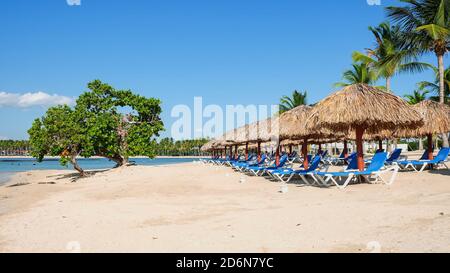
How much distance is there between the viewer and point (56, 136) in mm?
20516

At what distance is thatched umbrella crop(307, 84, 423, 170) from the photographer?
30.2 feet

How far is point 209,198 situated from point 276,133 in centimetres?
620

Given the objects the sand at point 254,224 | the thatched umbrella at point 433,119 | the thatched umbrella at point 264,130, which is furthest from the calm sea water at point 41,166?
the thatched umbrella at point 433,119

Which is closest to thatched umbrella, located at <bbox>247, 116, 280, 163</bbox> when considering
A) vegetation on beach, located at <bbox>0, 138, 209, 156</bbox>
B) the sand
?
the sand

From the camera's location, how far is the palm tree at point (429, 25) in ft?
53.8

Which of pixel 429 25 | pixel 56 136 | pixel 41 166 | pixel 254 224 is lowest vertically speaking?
pixel 41 166

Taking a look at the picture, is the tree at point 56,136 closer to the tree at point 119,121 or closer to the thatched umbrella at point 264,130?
the tree at point 119,121

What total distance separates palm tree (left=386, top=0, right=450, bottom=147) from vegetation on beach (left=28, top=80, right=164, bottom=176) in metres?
15.7

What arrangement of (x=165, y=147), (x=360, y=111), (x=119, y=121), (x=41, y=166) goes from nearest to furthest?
(x=360, y=111) < (x=119, y=121) < (x=41, y=166) < (x=165, y=147)

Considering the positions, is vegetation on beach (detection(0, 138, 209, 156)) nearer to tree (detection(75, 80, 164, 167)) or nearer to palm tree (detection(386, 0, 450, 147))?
tree (detection(75, 80, 164, 167))

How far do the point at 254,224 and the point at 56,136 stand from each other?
58.1 feet

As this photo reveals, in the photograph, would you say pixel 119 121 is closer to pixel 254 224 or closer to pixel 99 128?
pixel 99 128

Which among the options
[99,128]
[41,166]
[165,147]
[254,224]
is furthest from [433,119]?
[165,147]
